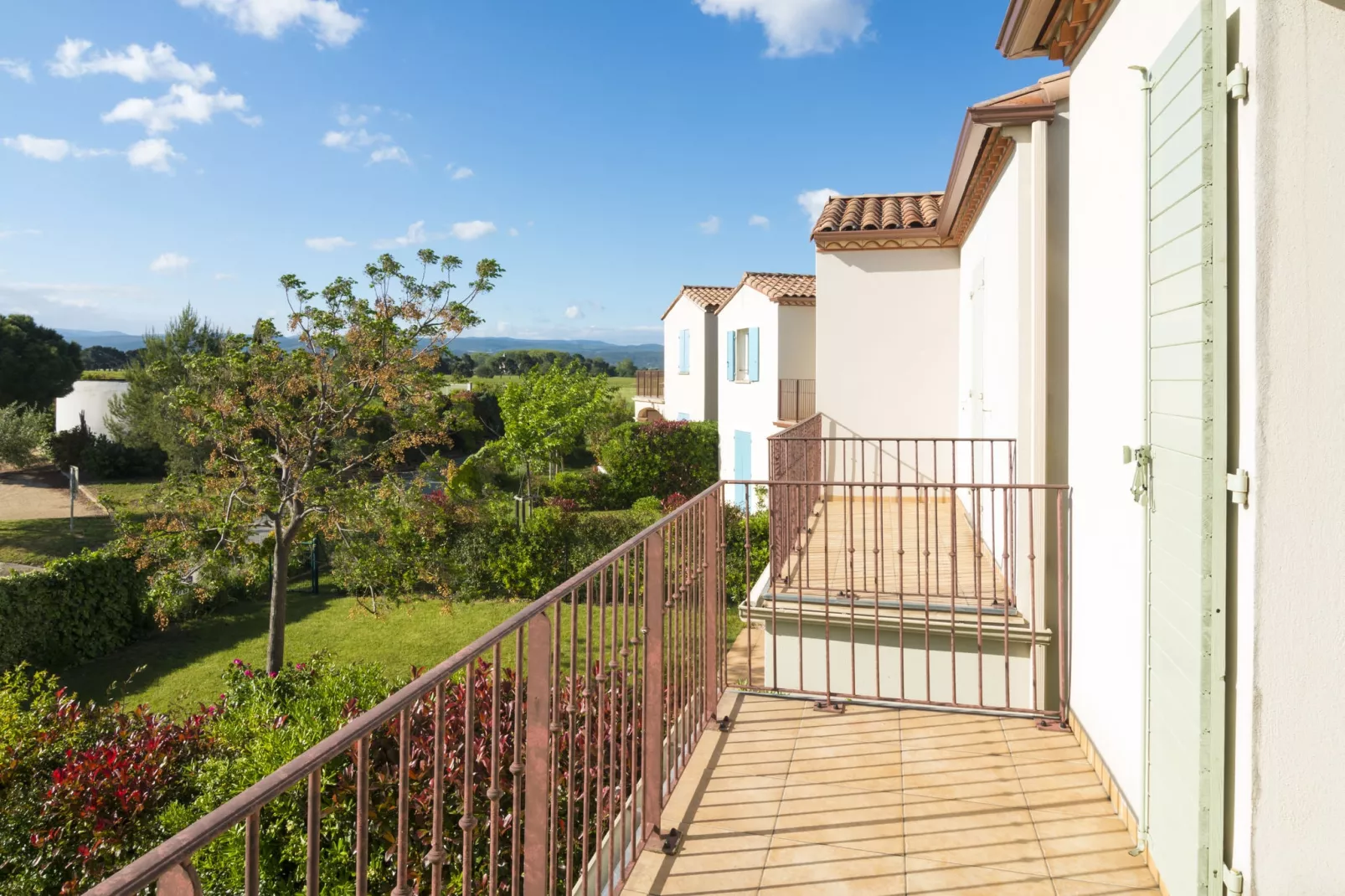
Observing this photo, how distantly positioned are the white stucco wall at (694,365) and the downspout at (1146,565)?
2484 centimetres

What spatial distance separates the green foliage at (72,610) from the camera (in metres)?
13.0

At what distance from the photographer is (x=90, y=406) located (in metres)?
32.2

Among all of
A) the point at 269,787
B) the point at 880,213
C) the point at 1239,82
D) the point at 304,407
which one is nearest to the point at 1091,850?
the point at 1239,82

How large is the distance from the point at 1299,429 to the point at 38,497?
109 ft

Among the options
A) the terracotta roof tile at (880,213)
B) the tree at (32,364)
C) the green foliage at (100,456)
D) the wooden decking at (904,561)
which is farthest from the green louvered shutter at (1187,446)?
the tree at (32,364)

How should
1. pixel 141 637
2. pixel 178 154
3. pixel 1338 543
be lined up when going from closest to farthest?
pixel 1338 543 < pixel 141 637 < pixel 178 154

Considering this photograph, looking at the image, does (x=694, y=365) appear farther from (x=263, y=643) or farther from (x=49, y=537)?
(x=49, y=537)

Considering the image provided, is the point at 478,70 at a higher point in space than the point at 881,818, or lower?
higher

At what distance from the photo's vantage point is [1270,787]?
7.06ft

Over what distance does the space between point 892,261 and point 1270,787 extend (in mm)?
10093

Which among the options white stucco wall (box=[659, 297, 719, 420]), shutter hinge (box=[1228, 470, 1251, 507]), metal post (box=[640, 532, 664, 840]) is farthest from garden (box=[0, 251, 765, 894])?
white stucco wall (box=[659, 297, 719, 420])

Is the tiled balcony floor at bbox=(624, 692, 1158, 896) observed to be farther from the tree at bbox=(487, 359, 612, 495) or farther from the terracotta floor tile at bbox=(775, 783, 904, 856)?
the tree at bbox=(487, 359, 612, 495)

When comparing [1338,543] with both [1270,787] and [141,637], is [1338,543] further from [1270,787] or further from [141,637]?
[141,637]

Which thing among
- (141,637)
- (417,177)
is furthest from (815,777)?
(417,177)
